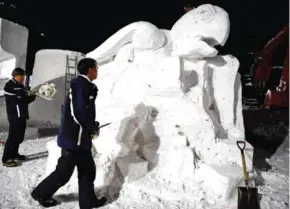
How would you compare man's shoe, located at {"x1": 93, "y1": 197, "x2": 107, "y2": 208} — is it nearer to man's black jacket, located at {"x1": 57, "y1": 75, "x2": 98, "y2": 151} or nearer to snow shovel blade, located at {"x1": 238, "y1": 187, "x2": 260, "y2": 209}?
man's black jacket, located at {"x1": 57, "y1": 75, "x2": 98, "y2": 151}

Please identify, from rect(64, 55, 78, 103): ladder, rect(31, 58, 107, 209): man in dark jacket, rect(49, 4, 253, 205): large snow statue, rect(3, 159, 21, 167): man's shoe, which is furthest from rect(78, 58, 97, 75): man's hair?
rect(64, 55, 78, 103): ladder

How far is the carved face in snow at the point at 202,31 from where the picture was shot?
4.43m

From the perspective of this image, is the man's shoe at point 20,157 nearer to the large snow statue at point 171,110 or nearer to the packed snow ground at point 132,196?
the packed snow ground at point 132,196

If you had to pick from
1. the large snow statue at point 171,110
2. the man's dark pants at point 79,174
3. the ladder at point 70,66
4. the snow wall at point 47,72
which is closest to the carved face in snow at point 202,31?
the large snow statue at point 171,110

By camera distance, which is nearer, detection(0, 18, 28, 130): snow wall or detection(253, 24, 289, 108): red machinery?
detection(0, 18, 28, 130): snow wall

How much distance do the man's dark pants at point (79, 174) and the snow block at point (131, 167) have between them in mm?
750

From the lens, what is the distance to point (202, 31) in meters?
4.69

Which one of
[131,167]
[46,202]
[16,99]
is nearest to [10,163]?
[16,99]

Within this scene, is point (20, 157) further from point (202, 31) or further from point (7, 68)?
point (202, 31)

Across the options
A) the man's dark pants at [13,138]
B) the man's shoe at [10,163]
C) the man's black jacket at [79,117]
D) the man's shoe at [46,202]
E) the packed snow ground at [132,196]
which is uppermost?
the man's black jacket at [79,117]

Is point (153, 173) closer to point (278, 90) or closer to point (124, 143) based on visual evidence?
point (124, 143)

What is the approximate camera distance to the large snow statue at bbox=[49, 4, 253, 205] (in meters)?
3.72

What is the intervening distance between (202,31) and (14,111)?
9.64ft

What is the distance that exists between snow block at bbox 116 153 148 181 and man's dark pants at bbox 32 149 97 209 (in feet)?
2.46
